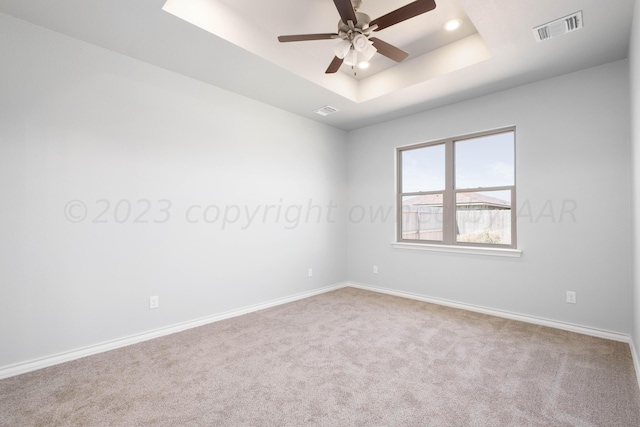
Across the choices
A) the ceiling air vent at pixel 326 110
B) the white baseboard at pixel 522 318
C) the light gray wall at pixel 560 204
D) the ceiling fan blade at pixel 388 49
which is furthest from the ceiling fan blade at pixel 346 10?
the white baseboard at pixel 522 318

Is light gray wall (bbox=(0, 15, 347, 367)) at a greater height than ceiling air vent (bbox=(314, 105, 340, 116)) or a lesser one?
lesser

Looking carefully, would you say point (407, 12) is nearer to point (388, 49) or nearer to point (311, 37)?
point (388, 49)

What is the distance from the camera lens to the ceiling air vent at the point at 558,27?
7.62 feet

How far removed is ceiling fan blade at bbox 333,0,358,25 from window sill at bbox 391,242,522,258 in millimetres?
3004

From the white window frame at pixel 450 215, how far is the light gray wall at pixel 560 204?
0.09 metres

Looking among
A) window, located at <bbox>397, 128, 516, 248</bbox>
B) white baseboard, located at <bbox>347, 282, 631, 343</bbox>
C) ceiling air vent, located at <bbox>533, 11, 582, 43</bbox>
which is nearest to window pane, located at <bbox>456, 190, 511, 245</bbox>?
window, located at <bbox>397, 128, 516, 248</bbox>

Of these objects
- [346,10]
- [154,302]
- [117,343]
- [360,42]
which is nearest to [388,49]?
→ [360,42]

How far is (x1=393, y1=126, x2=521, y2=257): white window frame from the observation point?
3.62 meters

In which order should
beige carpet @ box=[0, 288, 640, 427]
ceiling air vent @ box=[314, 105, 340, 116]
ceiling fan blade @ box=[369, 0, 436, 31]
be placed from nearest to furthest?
beige carpet @ box=[0, 288, 640, 427] < ceiling fan blade @ box=[369, 0, 436, 31] < ceiling air vent @ box=[314, 105, 340, 116]

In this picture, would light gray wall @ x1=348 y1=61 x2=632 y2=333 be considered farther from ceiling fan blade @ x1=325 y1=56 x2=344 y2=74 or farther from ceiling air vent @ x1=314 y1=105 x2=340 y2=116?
ceiling fan blade @ x1=325 y1=56 x2=344 y2=74

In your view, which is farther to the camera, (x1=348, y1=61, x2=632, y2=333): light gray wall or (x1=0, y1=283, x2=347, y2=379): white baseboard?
(x1=348, y1=61, x2=632, y2=333): light gray wall

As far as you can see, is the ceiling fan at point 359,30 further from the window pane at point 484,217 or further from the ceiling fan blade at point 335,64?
the window pane at point 484,217

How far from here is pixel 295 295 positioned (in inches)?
174

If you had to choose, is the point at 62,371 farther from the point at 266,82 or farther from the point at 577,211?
the point at 577,211
